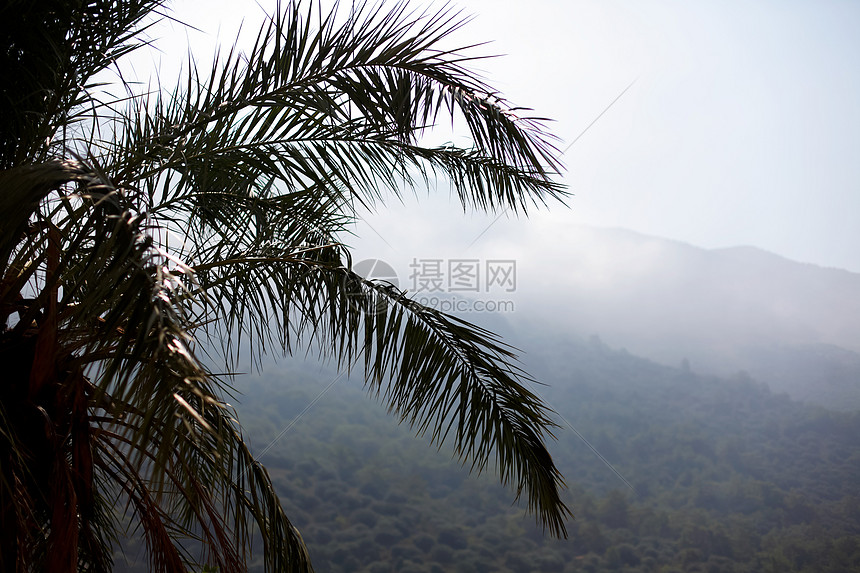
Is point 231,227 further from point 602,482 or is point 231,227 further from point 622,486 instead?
point 622,486

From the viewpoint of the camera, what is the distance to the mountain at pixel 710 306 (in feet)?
202

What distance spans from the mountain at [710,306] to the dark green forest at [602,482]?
882cm

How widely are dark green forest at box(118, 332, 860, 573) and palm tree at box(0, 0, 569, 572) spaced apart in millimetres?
28933

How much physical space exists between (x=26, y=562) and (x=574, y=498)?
4042cm

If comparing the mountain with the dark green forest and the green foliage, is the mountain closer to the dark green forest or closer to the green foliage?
the green foliage

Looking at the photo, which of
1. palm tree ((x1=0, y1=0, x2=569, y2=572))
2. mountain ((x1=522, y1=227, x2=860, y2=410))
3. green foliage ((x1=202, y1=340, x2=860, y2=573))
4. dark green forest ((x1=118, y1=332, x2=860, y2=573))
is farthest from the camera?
mountain ((x1=522, y1=227, x2=860, y2=410))

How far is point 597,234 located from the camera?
278 ft

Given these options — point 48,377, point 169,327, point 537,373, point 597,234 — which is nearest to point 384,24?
point 169,327

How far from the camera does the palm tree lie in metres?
2.07

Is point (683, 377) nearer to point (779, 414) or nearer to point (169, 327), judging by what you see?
point (779, 414)

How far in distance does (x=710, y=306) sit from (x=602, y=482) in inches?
1528

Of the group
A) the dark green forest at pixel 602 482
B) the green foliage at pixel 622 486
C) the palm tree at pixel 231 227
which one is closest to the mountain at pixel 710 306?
the green foliage at pixel 622 486

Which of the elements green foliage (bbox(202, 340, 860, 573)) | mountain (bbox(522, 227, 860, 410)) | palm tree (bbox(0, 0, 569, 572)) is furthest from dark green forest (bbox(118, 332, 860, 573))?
palm tree (bbox(0, 0, 569, 572))

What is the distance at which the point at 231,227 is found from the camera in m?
2.68
